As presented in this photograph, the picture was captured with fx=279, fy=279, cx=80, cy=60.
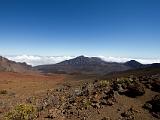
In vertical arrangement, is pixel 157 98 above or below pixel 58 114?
above

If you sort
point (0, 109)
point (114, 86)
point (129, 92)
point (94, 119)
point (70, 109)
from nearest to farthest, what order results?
1. point (94, 119)
2. point (70, 109)
3. point (129, 92)
4. point (114, 86)
5. point (0, 109)

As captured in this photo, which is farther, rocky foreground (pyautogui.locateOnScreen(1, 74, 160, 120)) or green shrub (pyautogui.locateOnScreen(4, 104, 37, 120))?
rocky foreground (pyautogui.locateOnScreen(1, 74, 160, 120))

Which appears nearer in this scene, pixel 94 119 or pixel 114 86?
pixel 94 119

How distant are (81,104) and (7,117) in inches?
189

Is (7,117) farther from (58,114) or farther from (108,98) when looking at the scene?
(108,98)

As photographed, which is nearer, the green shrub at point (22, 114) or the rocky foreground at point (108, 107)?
the green shrub at point (22, 114)

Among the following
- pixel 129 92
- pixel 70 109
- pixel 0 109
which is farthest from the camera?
pixel 0 109

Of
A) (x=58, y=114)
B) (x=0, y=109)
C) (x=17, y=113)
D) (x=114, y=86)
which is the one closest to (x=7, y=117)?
(x=17, y=113)

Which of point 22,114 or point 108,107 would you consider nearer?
point 22,114

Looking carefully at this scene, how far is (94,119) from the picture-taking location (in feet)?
55.3

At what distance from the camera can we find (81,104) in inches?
732

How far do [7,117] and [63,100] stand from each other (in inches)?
206

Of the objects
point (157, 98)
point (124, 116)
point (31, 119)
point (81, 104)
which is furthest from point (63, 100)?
point (157, 98)

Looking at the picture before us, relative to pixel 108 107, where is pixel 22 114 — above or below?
below
